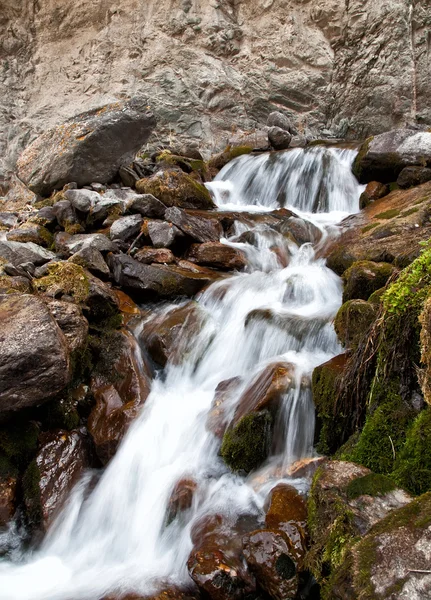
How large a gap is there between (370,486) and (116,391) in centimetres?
313

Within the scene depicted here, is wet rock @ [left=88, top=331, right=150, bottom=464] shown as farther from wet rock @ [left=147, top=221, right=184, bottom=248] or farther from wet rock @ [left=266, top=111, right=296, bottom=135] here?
wet rock @ [left=266, top=111, right=296, bottom=135]

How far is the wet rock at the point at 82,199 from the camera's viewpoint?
876 cm

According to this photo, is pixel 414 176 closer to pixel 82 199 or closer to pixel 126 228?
pixel 126 228

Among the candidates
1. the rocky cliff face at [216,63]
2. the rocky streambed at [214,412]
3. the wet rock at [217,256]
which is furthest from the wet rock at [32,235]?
the rocky cliff face at [216,63]

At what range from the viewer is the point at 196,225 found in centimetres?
819

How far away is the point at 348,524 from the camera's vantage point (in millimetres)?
2348

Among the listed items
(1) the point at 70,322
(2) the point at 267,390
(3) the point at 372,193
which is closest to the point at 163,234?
(1) the point at 70,322

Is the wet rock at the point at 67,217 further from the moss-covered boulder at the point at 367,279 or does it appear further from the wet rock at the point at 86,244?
the moss-covered boulder at the point at 367,279

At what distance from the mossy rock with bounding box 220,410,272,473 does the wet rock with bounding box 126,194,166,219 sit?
552cm

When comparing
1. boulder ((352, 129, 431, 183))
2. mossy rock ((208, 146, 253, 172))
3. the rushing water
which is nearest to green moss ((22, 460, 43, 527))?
the rushing water

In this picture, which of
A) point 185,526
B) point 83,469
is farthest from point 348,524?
point 83,469

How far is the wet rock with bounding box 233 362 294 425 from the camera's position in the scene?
153 inches

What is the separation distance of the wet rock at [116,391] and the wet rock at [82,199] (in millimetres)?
4125

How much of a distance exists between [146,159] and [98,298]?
320 inches
